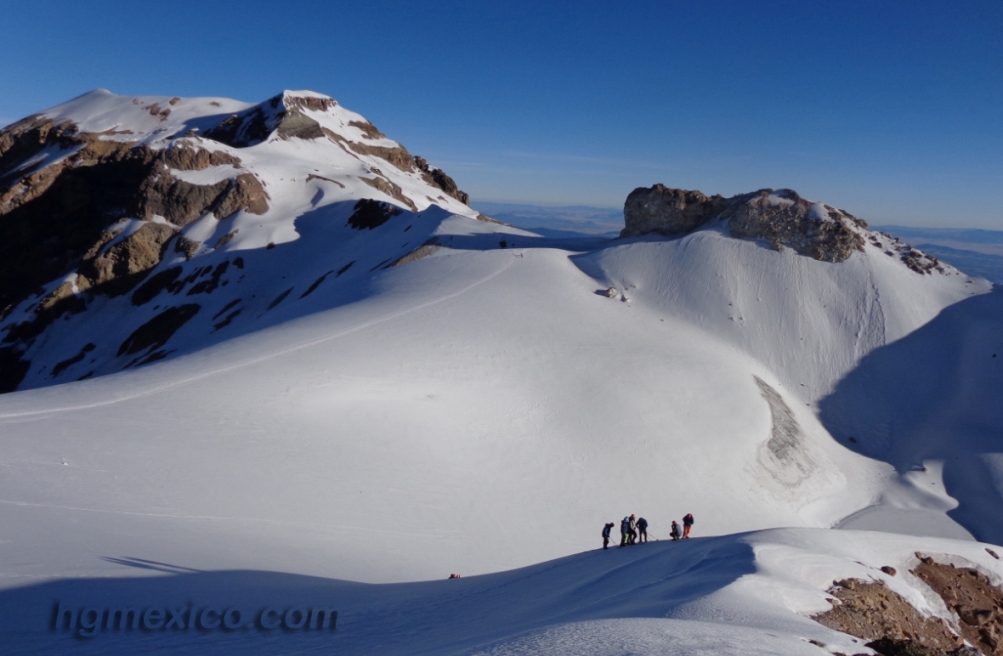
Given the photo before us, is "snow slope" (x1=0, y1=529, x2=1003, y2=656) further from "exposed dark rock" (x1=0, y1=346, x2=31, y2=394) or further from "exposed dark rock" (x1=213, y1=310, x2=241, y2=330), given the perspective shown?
"exposed dark rock" (x1=0, y1=346, x2=31, y2=394)

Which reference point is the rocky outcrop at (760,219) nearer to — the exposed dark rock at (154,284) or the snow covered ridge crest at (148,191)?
the snow covered ridge crest at (148,191)

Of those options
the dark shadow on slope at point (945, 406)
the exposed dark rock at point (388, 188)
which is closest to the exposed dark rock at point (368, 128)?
the exposed dark rock at point (388, 188)

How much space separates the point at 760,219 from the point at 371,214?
28.3 metres

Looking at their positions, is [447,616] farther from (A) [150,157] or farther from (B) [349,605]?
(A) [150,157]

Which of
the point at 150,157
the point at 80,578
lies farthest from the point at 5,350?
the point at 80,578

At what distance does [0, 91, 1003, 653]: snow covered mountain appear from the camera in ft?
36.6

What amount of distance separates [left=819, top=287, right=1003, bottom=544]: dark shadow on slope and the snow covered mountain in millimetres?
114

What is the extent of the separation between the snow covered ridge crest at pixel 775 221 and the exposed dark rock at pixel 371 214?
1922 cm

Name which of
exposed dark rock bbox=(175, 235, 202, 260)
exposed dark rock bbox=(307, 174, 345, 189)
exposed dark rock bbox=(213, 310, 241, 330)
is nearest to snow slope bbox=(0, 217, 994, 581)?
exposed dark rock bbox=(213, 310, 241, 330)

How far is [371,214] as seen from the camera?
1822 inches

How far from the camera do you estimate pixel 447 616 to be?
8.57m

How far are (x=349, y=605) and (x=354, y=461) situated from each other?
642cm

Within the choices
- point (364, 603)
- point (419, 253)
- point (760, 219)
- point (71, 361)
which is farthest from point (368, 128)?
point (364, 603)

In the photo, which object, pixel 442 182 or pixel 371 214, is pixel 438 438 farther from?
pixel 442 182
